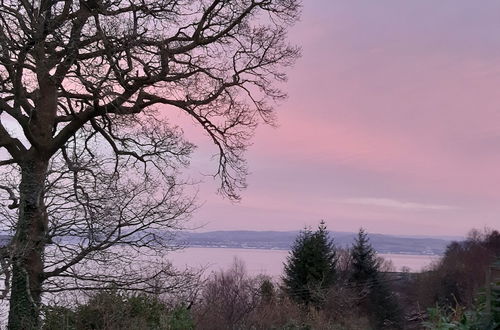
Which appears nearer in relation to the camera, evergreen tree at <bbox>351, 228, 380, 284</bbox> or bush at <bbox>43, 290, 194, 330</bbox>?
bush at <bbox>43, 290, 194, 330</bbox>

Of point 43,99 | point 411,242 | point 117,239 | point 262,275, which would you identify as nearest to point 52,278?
point 117,239

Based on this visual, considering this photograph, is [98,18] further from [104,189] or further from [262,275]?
[262,275]

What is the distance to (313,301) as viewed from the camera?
28.5m

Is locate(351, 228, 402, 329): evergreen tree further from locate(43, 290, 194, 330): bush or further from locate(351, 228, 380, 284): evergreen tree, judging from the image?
locate(43, 290, 194, 330): bush

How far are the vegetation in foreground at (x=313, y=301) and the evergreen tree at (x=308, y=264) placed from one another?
0.05 meters

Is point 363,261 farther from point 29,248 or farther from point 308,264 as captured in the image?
point 29,248

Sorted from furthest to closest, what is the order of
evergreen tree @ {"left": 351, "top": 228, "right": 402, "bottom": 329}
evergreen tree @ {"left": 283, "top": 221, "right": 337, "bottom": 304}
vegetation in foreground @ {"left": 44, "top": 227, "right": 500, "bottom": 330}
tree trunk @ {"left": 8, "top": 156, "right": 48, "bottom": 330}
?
evergreen tree @ {"left": 351, "top": 228, "right": 402, "bottom": 329}
evergreen tree @ {"left": 283, "top": 221, "right": 337, "bottom": 304}
tree trunk @ {"left": 8, "top": 156, "right": 48, "bottom": 330}
vegetation in foreground @ {"left": 44, "top": 227, "right": 500, "bottom": 330}

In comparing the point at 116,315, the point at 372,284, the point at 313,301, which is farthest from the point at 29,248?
the point at 372,284

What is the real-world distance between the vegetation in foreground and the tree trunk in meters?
1.06

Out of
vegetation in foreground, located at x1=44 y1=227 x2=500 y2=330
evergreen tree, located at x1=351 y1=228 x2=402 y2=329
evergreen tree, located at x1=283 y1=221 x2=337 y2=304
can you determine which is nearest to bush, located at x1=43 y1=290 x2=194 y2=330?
vegetation in foreground, located at x1=44 y1=227 x2=500 y2=330

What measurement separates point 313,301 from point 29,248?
63.9 feet

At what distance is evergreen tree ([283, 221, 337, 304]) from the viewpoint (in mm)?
30547

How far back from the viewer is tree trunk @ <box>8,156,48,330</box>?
1155 centimetres

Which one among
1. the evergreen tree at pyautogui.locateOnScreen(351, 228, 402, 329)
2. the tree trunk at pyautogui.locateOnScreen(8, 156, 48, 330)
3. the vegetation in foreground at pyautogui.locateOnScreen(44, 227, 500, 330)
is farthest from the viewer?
the evergreen tree at pyautogui.locateOnScreen(351, 228, 402, 329)
